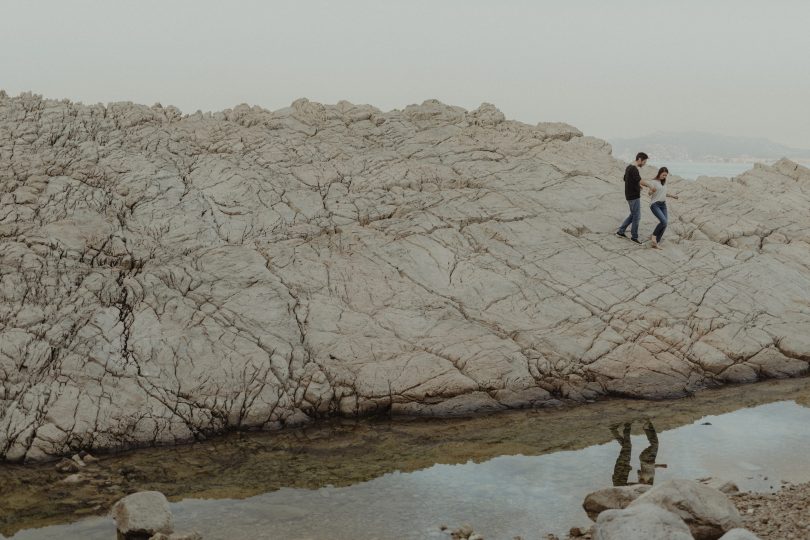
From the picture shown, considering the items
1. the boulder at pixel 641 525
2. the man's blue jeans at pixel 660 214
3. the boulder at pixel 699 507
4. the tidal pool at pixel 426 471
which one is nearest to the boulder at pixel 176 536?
the tidal pool at pixel 426 471

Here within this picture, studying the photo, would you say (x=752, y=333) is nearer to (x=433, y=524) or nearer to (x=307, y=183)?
(x=433, y=524)

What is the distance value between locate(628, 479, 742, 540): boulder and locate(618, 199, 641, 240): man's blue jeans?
43.7 feet

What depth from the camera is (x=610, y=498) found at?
12.8 meters

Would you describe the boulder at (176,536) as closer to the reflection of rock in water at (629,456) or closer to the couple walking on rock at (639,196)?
the reflection of rock in water at (629,456)

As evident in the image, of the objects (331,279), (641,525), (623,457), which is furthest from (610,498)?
(331,279)

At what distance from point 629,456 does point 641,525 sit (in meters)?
5.61

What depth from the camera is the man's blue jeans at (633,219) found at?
23453mm

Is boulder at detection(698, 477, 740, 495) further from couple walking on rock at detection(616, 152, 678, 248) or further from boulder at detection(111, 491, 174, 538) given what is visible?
couple walking on rock at detection(616, 152, 678, 248)

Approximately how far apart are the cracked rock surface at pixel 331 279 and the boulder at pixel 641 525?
24.7ft

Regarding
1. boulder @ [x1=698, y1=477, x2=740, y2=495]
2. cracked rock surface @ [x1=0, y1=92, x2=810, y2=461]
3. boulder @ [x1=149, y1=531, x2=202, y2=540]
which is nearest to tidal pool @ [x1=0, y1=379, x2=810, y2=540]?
boulder @ [x1=149, y1=531, x2=202, y2=540]

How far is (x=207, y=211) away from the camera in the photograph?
74.8ft

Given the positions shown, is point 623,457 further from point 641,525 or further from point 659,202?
point 659,202

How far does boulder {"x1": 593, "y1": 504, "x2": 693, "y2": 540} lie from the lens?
10055 millimetres

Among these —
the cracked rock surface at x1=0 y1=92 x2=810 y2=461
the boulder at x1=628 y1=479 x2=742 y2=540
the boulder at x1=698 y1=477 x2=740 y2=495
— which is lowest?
the boulder at x1=698 y1=477 x2=740 y2=495
